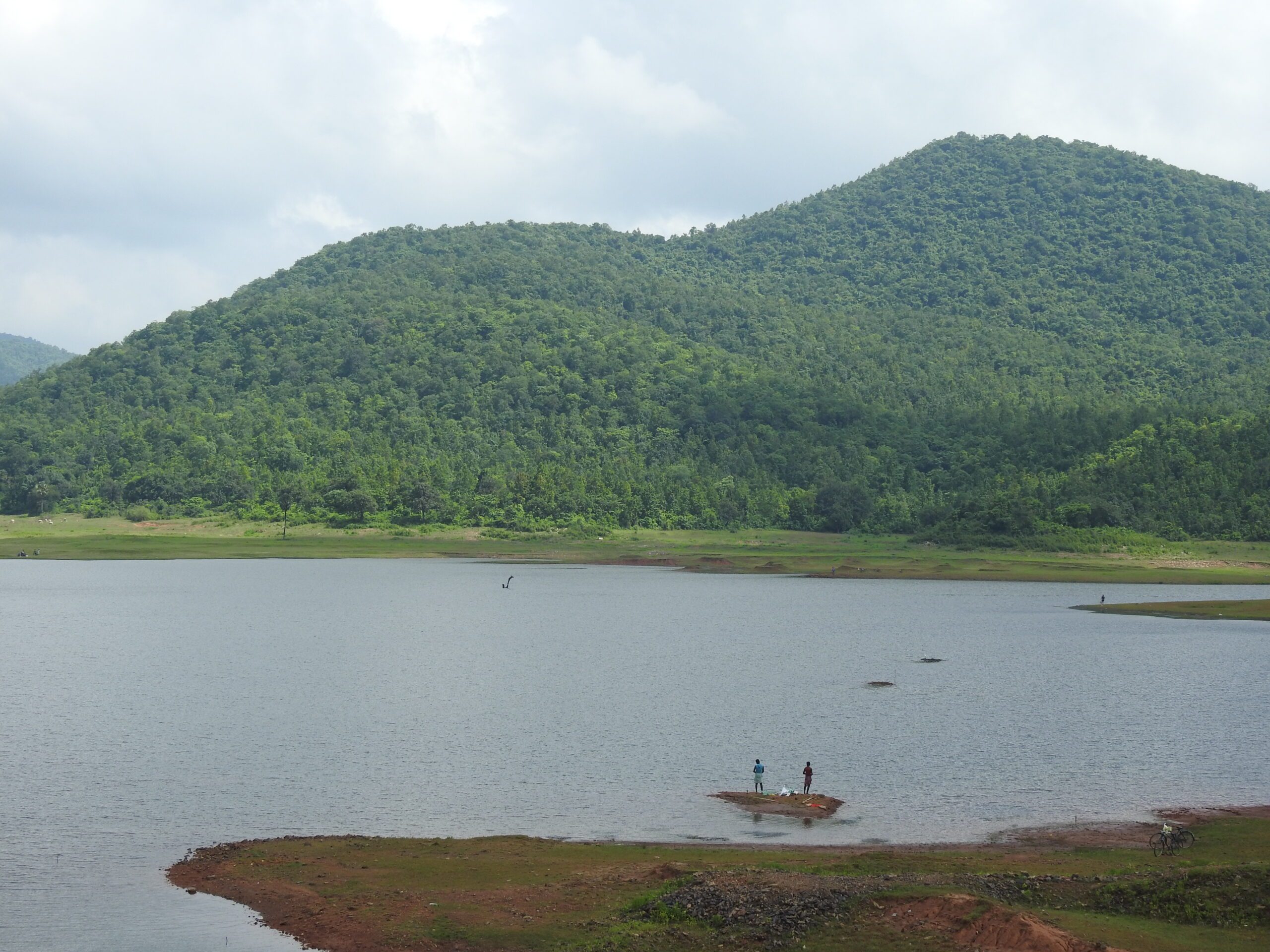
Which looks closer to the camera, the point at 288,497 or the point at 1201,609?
the point at 1201,609

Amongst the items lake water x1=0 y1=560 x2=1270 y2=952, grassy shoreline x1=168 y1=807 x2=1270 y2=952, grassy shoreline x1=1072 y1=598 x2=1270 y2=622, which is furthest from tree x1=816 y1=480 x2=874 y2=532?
grassy shoreline x1=168 y1=807 x2=1270 y2=952

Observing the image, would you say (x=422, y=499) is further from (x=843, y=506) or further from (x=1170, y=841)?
(x=1170, y=841)

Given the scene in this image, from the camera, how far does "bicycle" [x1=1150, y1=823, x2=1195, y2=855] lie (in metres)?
34.6

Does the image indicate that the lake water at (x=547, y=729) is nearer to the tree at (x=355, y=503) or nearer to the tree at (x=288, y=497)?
the tree at (x=355, y=503)

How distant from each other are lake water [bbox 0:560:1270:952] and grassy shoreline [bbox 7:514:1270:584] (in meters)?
39.1

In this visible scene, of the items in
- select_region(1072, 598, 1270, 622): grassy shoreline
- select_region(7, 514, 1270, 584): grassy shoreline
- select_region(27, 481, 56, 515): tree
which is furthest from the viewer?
select_region(27, 481, 56, 515): tree

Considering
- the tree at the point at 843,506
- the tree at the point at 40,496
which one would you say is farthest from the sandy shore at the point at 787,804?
the tree at the point at 40,496

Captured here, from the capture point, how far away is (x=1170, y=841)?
34906 mm

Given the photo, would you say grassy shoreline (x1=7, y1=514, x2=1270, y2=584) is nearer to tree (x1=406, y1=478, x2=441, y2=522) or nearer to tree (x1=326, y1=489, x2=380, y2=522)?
tree (x1=326, y1=489, x2=380, y2=522)

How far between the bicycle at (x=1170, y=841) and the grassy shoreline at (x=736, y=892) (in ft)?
1.02

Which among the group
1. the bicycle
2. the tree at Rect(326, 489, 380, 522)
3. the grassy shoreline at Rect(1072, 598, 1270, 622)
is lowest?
the bicycle

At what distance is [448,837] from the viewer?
37.2 metres

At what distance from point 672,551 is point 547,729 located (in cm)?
12073

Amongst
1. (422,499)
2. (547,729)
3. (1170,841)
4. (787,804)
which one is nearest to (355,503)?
(422,499)
